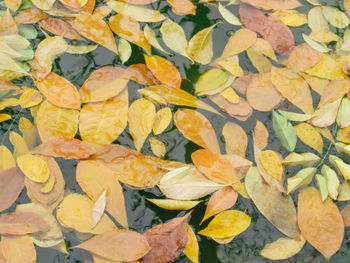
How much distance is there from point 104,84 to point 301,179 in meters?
0.59

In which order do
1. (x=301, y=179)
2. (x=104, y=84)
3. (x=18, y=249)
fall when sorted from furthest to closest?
(x=104, y=84)
(x=301, y=179)
(x=18, y=249)

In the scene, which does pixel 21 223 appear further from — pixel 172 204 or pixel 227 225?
pixel 227 225

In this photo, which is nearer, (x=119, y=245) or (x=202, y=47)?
(x=119, y=245)

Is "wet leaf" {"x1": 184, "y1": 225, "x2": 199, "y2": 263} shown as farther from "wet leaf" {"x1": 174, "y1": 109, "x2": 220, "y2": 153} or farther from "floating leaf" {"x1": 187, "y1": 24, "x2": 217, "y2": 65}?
"floating leaf" {"x1": 187, "y1": 24, "x2": 217, "y2": 65}

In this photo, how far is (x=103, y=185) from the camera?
2.96 feet

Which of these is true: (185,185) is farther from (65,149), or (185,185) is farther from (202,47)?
(202,47)

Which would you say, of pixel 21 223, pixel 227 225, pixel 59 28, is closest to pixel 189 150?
pixel 227 225

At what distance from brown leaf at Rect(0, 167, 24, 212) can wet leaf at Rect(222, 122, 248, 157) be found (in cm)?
53

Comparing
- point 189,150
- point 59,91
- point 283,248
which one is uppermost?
point 59,91

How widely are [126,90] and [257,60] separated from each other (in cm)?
42


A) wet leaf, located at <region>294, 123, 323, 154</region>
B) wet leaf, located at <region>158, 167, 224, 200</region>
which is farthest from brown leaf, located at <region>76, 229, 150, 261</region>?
wet leaf, located at <region>294, 123, 323, 154</region>

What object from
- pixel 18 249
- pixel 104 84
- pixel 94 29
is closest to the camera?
pixel 18 249

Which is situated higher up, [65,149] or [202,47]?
[202,47]

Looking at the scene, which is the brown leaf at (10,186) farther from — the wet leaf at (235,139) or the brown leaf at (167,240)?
the wet leaf at (235,139)
